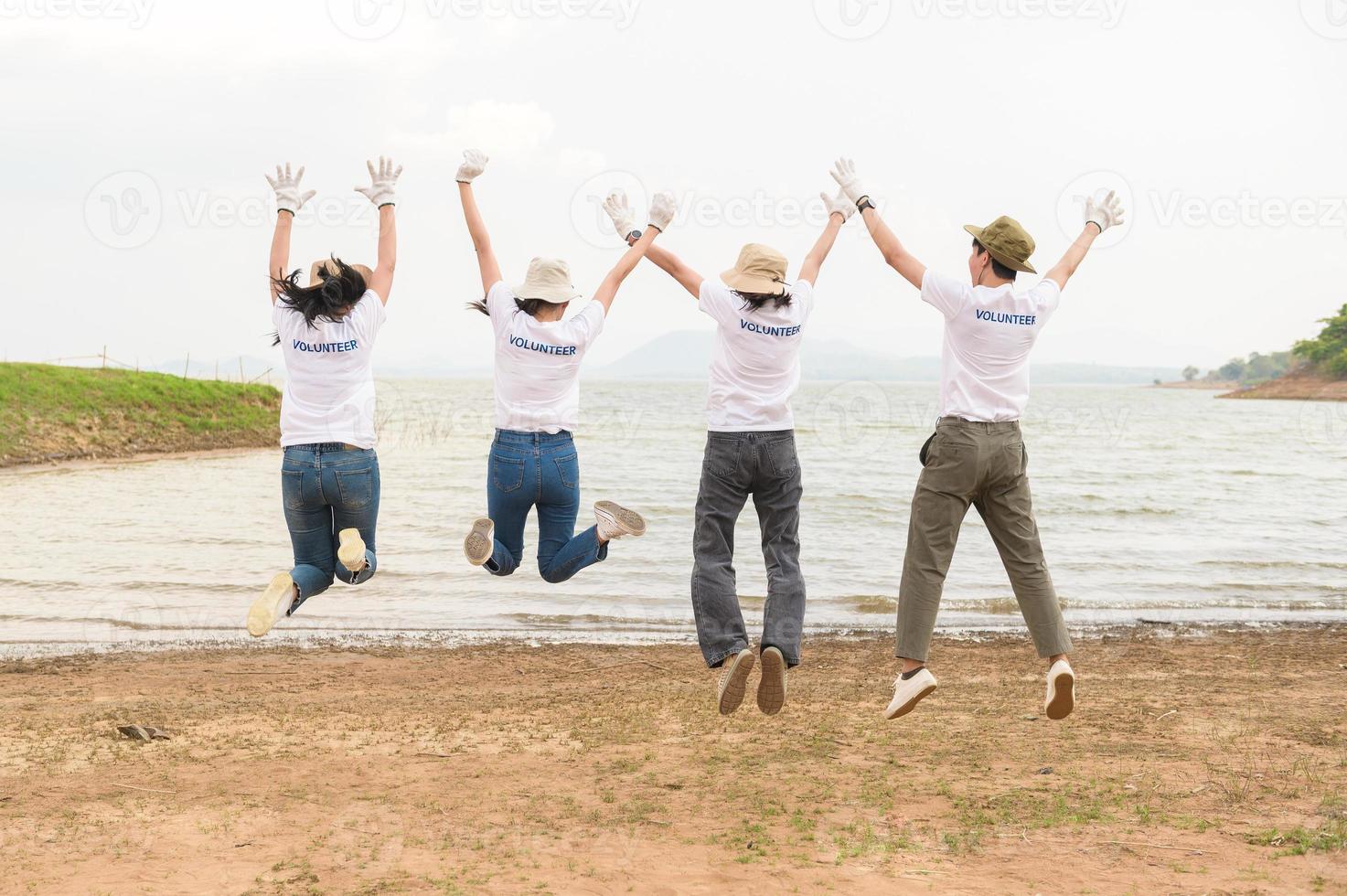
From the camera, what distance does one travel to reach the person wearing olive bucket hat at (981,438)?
6.12m

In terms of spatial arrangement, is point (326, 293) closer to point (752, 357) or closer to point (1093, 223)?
point (752, 357)

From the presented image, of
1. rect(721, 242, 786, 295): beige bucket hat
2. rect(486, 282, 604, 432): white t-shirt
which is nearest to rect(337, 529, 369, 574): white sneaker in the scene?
rect(486, 282, 604, 432): white t-shirt

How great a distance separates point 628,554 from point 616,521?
39.8ft

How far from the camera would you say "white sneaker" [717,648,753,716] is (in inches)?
249

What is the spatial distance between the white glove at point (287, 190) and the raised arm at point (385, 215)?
375mm

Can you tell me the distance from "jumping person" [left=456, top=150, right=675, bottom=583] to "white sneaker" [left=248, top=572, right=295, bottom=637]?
1087 millimetres

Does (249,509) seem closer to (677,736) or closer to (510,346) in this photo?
(677,736)

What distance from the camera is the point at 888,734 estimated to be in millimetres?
9062

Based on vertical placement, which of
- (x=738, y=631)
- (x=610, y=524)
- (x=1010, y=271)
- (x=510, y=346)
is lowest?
(x=738, y=631)

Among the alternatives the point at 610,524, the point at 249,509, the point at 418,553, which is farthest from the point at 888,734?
the point at 249,509

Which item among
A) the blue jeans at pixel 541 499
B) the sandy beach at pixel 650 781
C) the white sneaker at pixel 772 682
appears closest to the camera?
the sandy beach at pixel 650 781

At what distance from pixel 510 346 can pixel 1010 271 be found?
2959 mm

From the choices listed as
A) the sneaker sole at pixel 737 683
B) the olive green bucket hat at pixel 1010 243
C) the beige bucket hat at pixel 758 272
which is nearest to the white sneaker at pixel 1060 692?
the sneaker sole at pixel 737 683

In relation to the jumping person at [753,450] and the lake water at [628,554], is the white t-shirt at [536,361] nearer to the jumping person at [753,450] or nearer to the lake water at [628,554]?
the jumping person at [753,450]
